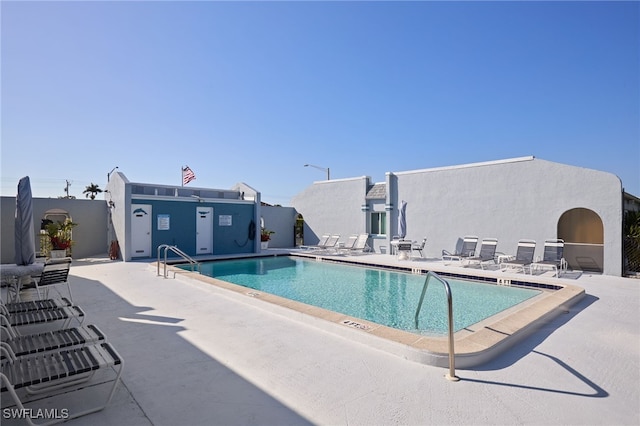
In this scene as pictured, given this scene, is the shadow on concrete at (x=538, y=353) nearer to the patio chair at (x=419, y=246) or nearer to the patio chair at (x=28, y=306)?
the patio chair at (x=28, y=306)

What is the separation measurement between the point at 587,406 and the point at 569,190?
440 inches

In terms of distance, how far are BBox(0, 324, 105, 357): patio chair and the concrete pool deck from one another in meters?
0.47

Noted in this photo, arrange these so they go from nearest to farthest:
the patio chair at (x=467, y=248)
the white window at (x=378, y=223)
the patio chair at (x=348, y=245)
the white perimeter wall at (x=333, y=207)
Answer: the patio chair at (x=467, y=248)
the patio chair at (x=348, y=245)
the white window at (x=378, y=223)
the white perimeter wall at (x=333, y=207)

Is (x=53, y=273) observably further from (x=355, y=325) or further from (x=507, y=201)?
(x=507, y=201)

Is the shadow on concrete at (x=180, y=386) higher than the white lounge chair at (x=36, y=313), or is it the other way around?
the white lounge chair at (x=36, y=313)

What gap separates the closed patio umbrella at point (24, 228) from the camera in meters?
6.13

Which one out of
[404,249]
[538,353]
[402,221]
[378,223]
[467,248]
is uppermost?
[402,221]

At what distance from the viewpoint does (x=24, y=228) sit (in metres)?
6.23

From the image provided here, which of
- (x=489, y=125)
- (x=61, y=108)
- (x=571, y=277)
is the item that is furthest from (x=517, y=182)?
(x=61, y=108)

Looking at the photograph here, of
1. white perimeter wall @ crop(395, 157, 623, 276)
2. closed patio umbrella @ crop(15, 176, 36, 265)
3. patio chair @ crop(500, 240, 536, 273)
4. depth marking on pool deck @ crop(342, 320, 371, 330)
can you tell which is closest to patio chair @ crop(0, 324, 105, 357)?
depth marking on pool deck @ crop(342, 320, 371, 330)

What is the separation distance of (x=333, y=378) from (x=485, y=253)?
1110cm

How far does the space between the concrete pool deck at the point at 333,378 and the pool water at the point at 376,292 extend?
5.53ft

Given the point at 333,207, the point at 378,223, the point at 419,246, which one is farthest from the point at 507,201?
the point at 333,207

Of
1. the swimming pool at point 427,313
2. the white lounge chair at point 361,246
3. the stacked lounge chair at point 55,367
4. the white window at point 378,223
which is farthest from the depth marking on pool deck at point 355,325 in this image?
the white window at point 378,223
